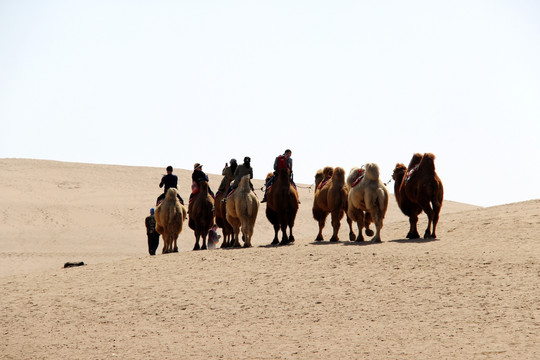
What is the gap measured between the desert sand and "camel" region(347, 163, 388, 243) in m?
0.67

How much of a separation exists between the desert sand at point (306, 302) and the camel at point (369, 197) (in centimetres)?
67

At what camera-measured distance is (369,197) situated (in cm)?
1777

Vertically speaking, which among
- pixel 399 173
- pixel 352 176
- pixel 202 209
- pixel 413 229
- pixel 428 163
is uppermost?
pixel 428 163

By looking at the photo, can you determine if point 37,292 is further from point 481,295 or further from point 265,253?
point 481,295

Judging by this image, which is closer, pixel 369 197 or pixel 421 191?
pixel 369 197

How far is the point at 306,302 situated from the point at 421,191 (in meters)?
5.52

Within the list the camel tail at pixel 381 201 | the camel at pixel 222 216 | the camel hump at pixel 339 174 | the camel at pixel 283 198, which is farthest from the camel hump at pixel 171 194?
the camel tail at pixel 381 201

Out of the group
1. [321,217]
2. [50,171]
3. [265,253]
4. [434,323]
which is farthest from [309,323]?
[50,171]

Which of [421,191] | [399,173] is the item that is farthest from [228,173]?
[421,191]

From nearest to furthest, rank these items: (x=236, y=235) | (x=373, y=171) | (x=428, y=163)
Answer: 1. (x=373, y=171)
2. (x=428, y=163)
3. (x=236, y=235)

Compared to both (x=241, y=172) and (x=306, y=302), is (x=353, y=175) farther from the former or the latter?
(x=306, y=302)

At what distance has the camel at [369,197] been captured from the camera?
17.8 m

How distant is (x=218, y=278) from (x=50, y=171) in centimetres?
3757

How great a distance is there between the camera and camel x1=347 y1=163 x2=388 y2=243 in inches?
700
